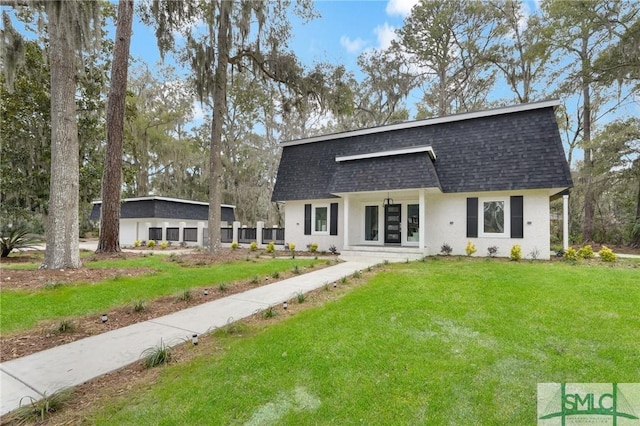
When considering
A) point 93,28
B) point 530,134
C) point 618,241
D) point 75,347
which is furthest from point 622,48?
point 75,347

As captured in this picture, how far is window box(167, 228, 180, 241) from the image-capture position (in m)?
18.8

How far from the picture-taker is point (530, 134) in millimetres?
10852

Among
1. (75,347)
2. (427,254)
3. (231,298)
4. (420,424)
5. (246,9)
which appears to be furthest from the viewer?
(427,254)

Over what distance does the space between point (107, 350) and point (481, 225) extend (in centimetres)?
1163

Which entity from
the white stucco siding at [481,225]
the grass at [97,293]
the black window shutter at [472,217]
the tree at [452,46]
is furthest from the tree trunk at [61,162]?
the tree at [452,46]

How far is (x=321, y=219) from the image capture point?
14617 millimetres

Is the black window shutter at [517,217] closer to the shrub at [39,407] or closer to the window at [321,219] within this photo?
the window at [321,219]

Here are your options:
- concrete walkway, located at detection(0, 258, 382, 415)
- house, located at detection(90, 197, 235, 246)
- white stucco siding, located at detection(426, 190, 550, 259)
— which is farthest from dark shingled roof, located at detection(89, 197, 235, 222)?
concrete walkway, located at detection(0, 258, 382, 415)

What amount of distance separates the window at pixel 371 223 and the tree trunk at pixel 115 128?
9671 millimetres

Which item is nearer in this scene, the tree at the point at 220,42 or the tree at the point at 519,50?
the tree at the point at 220,42

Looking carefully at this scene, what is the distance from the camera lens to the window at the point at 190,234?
18.2 m

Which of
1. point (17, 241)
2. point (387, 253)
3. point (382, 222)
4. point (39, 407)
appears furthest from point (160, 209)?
point (39, 407)

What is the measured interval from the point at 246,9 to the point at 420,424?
39.2ft

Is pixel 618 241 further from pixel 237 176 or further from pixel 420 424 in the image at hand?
pixel 237 176
